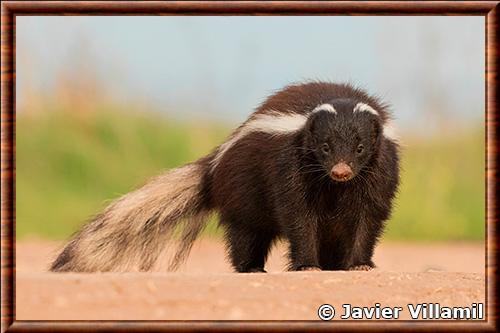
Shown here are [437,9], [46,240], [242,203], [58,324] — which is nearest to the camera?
[58,324]

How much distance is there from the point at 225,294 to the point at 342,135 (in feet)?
7.21

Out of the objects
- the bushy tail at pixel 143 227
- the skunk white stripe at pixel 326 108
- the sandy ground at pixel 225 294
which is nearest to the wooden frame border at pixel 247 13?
the sandy ground at pixel 225 294

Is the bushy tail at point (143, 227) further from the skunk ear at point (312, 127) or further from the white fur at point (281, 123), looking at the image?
the skunk ear at point (312, 127)

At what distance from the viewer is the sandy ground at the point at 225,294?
635 centimetres

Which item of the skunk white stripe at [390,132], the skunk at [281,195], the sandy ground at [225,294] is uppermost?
the skunk white stripe at [390,132]

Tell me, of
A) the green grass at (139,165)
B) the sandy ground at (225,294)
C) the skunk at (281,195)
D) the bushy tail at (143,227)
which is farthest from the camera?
the green grass at (139,165)

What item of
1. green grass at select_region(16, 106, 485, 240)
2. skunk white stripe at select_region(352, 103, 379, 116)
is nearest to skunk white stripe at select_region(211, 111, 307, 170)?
skunk white stripe at select_region(352, 103, 379, 116)

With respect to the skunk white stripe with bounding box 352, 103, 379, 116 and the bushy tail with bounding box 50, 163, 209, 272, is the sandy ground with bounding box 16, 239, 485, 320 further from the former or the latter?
the bushy tail with bounding box 50, 163, 209, 272

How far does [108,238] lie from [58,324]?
292 centimetres

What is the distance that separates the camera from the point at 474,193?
55.3 feet

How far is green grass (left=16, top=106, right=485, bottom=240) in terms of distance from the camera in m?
16.4

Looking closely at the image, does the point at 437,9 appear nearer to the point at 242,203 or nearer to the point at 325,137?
the point at 325,137

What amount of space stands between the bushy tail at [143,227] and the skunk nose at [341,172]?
1.93m

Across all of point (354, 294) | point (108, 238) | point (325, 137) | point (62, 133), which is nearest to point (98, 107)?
point (62, 133)
